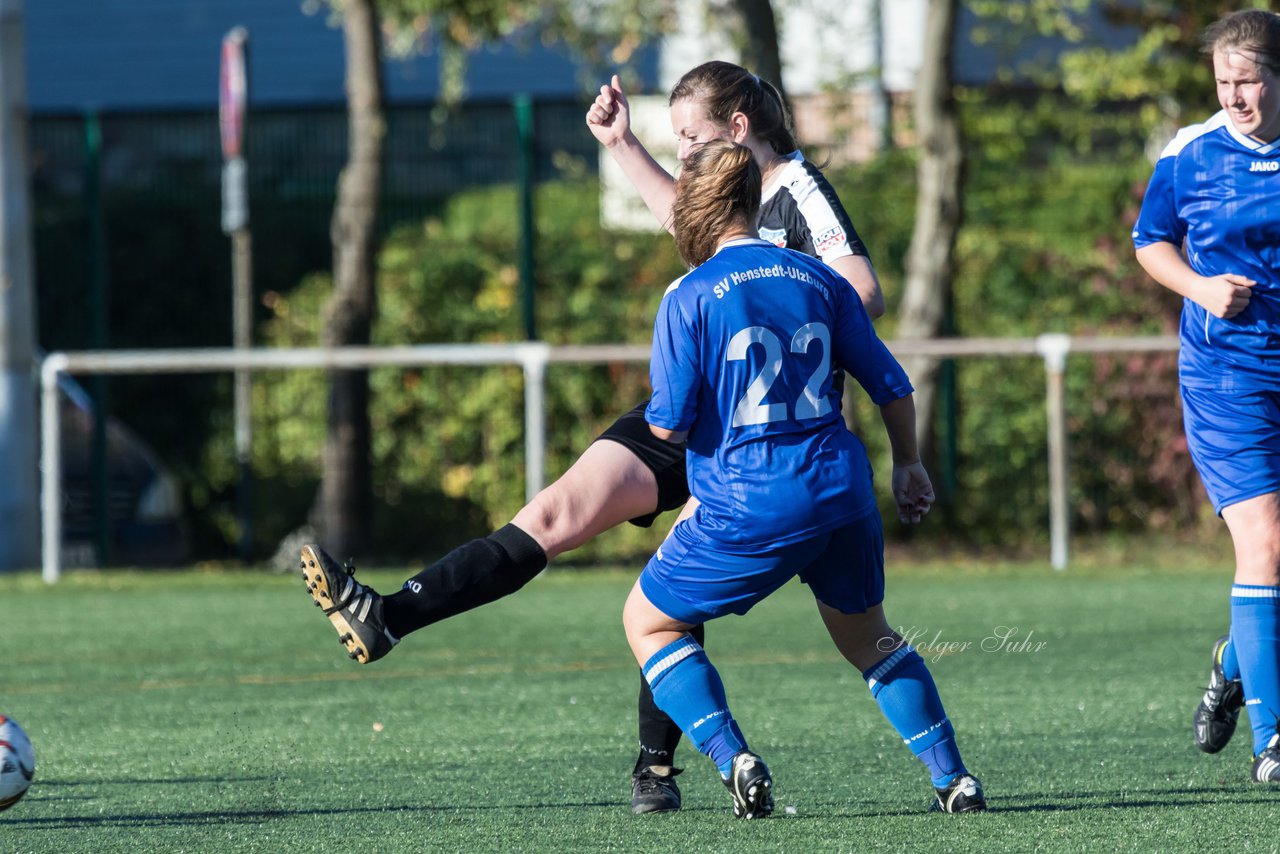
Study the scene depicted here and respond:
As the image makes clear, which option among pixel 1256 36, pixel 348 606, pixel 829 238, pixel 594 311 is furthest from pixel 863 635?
pixel 594 311

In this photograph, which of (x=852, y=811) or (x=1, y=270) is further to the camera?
(x=1, y=270)

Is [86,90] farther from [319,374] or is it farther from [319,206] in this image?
[319,374]

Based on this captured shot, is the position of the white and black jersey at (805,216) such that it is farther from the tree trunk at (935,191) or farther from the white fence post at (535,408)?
the tree trunk at (935,191)

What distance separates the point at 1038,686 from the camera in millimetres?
6863

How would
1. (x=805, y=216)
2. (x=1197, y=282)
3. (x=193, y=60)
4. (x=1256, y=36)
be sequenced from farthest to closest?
(x=193, y=60) < (x=1197, y=282) < (x=1256, y=36) < (x=805, y=216)

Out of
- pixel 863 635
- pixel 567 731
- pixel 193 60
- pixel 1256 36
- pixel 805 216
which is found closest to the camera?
pixel 863 635

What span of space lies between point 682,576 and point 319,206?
11.4 m

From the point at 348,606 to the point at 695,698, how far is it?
30.9 inches

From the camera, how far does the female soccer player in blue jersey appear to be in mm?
4836

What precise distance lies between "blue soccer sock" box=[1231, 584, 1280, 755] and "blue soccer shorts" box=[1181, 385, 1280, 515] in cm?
25

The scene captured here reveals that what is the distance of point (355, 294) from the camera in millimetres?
13359

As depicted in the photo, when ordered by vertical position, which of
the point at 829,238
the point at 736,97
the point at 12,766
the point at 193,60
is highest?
the point at 193,60

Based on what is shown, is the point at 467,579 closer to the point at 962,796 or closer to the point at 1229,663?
the point at 962,796

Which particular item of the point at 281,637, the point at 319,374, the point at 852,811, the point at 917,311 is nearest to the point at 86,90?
the point at 319,374
